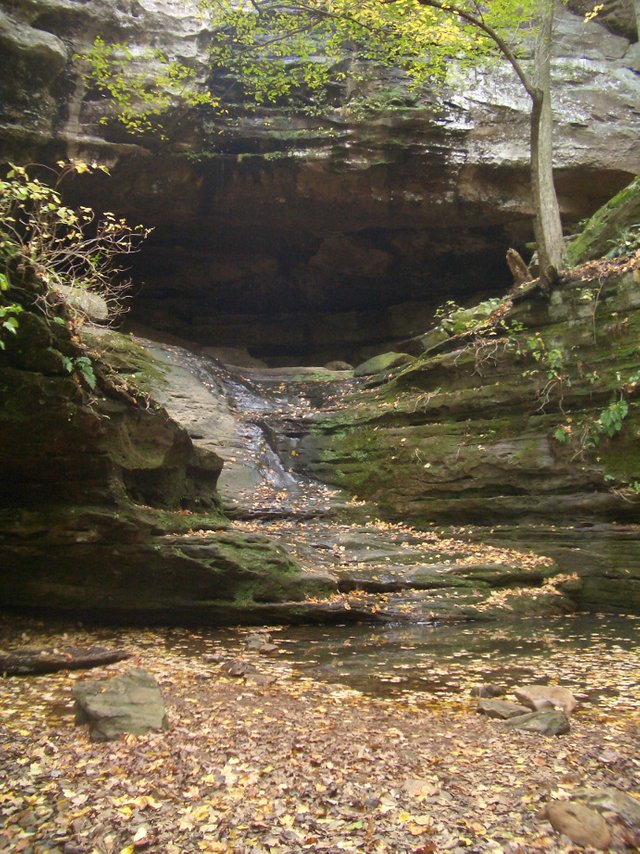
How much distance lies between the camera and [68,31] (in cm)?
1538

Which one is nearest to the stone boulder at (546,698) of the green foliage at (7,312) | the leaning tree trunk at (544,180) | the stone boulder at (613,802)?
the stone boulder at (613,802)

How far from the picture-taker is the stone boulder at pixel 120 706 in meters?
3.91

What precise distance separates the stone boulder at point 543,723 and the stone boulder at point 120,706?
2.48 metres

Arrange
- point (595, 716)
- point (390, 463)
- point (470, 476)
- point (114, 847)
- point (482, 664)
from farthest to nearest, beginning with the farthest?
point (390, 463) < point (470, 476) < point (482, 664) < point (595, 716) < point (114, 847)

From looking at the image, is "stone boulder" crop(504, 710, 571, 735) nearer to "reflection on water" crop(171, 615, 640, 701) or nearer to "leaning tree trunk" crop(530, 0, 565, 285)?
A: "reflection on water" crop(171, 615, 640, 701)

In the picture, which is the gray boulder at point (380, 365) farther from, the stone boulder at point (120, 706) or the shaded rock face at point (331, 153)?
the stone boulder at point (120, 706)

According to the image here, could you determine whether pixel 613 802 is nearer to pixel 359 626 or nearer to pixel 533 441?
pixel 359 626

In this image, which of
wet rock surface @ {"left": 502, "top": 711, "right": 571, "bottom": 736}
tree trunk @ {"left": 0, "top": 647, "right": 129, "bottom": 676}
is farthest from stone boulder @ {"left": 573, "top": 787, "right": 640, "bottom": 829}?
tree trunk @ {"left": 0, "top": 647, "right": 129, "bottom": 676}

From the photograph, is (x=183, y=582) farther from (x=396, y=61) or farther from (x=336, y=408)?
(x=396, y=61)

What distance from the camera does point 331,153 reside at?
1691 centimetres

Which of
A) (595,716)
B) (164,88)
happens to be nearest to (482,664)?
(595,716)

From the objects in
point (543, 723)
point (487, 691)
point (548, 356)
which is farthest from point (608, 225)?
point (543, 723)

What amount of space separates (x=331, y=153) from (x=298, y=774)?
16.5 metres

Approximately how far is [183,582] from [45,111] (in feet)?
44.3
